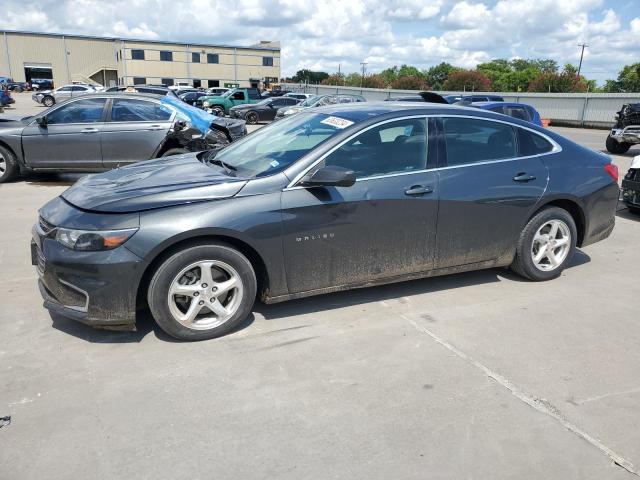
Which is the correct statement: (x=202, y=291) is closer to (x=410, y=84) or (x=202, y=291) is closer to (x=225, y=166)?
(x=225, y=166)

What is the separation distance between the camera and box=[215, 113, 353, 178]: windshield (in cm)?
411

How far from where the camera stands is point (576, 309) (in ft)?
14.9

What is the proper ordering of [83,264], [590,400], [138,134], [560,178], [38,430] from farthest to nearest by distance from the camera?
[138,134] → [560,178] → [83,264] → [590,400] → [38,430]

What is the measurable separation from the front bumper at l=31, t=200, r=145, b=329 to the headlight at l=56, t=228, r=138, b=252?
34 mm

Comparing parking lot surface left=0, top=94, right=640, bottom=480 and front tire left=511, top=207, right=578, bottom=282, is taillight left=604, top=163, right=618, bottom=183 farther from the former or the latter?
parking lot surface left=0, top=94, right=640, bottom=480

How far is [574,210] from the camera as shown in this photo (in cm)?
515

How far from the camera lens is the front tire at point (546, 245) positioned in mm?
4898

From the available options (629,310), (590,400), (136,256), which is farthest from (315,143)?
(629,310)

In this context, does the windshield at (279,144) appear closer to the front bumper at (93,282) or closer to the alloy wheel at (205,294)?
the alloy wheel at (205,294)

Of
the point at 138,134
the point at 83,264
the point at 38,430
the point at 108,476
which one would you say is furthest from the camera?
the point at 138,134

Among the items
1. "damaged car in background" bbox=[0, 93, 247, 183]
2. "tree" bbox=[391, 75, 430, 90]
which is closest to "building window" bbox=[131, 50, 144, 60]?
"tree" bbox=[391, 75, 430, 90]

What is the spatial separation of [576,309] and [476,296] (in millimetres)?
814

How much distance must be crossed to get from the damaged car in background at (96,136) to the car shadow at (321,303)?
5.92m

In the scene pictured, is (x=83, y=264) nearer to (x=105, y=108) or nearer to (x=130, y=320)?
(x=130, y=320)
